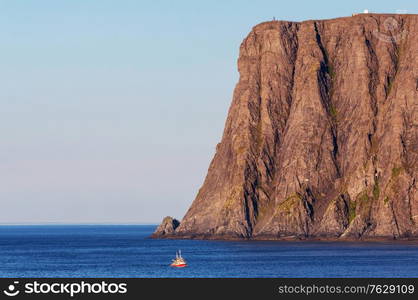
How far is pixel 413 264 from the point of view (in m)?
165

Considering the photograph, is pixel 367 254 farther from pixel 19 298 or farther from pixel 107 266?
pixel 19 298

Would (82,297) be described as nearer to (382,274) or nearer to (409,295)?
(409,295)

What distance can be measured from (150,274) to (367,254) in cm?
5328

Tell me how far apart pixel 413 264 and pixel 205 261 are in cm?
3711

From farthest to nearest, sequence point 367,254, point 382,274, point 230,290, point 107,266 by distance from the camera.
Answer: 1. point 367,254
2. point 107,266
3. point 382,274
4. point 230,290

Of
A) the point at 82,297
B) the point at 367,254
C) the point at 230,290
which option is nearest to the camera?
the point at 82,297

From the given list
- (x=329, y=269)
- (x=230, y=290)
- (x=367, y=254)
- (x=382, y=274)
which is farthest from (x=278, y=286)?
(x=367, y=254)

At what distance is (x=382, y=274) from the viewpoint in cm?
14800

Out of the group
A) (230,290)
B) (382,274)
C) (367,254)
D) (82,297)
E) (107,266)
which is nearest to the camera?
(82,297)

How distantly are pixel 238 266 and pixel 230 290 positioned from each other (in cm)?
8677

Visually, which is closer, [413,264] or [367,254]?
[413,264]

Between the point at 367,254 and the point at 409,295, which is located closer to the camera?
the point at 409,295

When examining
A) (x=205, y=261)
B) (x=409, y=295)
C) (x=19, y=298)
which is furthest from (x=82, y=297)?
(x=205, y=261)

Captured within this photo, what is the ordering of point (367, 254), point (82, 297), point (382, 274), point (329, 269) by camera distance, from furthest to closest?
point (367, 254)
point (329, 269)
point (382, 274)
point (82, 297)
